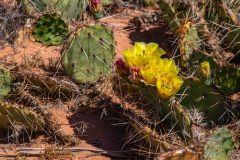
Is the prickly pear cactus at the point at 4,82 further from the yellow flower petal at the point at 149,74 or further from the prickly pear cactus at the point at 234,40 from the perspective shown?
the prickly pear cactus at the point at 234,40

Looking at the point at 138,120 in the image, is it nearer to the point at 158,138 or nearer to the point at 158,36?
the point at 158,138

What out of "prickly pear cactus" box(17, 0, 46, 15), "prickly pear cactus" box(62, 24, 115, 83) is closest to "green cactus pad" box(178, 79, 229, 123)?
"prickly pear cactus" box(62, 24, 115, 83)

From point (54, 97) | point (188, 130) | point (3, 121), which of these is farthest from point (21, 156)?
point (188, 130)

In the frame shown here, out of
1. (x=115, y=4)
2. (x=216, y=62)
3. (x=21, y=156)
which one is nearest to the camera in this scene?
(x=21, y=156)

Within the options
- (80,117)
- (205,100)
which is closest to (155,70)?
(205,100)

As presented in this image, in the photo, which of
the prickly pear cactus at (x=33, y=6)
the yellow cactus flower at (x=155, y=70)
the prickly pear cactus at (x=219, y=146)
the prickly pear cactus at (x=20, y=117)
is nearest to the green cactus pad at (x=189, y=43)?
the yellow cactus flower at (x=155, y=70)

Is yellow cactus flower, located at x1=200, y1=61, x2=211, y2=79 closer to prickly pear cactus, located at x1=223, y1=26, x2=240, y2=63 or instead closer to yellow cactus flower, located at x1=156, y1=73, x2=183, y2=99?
yellow cactus flower, located at x1=156, y1=73, x2=183, y2=99
